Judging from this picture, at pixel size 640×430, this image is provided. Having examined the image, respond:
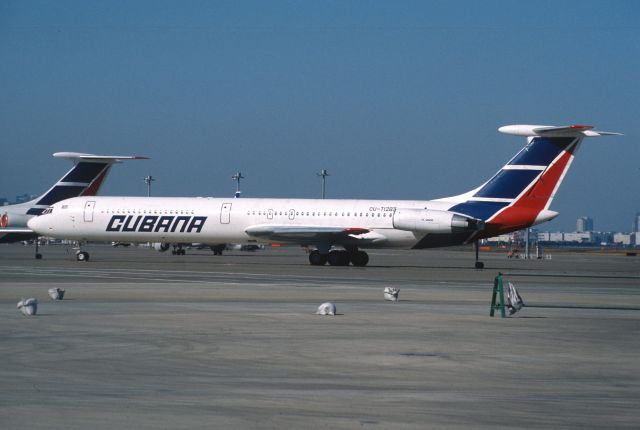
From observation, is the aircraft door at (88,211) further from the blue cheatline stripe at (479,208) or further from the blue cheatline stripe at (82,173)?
the blue cheatline stripe at (479,208)

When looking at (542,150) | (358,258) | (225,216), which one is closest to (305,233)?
(358,258)

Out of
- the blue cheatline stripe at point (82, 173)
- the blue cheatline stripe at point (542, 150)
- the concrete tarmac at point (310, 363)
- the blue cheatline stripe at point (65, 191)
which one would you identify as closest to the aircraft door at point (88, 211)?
the blue cheatline stripe at point (65, 191)

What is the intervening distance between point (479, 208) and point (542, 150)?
4476mm

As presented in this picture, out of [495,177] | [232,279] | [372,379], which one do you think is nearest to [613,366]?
[372,379]

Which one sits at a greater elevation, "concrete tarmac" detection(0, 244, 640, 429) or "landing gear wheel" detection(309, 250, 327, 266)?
"landing gear wheel" detection(309, 250, 327, 266)

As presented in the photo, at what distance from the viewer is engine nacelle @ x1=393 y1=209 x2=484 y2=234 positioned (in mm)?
51844

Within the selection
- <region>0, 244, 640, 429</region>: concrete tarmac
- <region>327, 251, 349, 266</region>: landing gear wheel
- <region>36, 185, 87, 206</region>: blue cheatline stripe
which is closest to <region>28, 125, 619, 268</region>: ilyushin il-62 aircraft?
<region>327, 251, 349, 266</region>: landing gear wheel

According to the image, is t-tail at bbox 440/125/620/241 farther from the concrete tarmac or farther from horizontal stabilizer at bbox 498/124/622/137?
the concrete tarmac

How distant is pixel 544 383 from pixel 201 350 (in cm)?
555

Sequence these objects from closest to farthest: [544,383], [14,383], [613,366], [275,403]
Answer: [275,403] → [14,383] → [544,383] → [613,366]

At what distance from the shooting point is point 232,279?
37.4 metres

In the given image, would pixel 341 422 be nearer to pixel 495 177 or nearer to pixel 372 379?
pixel 372 379

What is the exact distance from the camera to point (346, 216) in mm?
54969

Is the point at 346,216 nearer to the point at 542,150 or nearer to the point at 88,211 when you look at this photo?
the point at 542,150
